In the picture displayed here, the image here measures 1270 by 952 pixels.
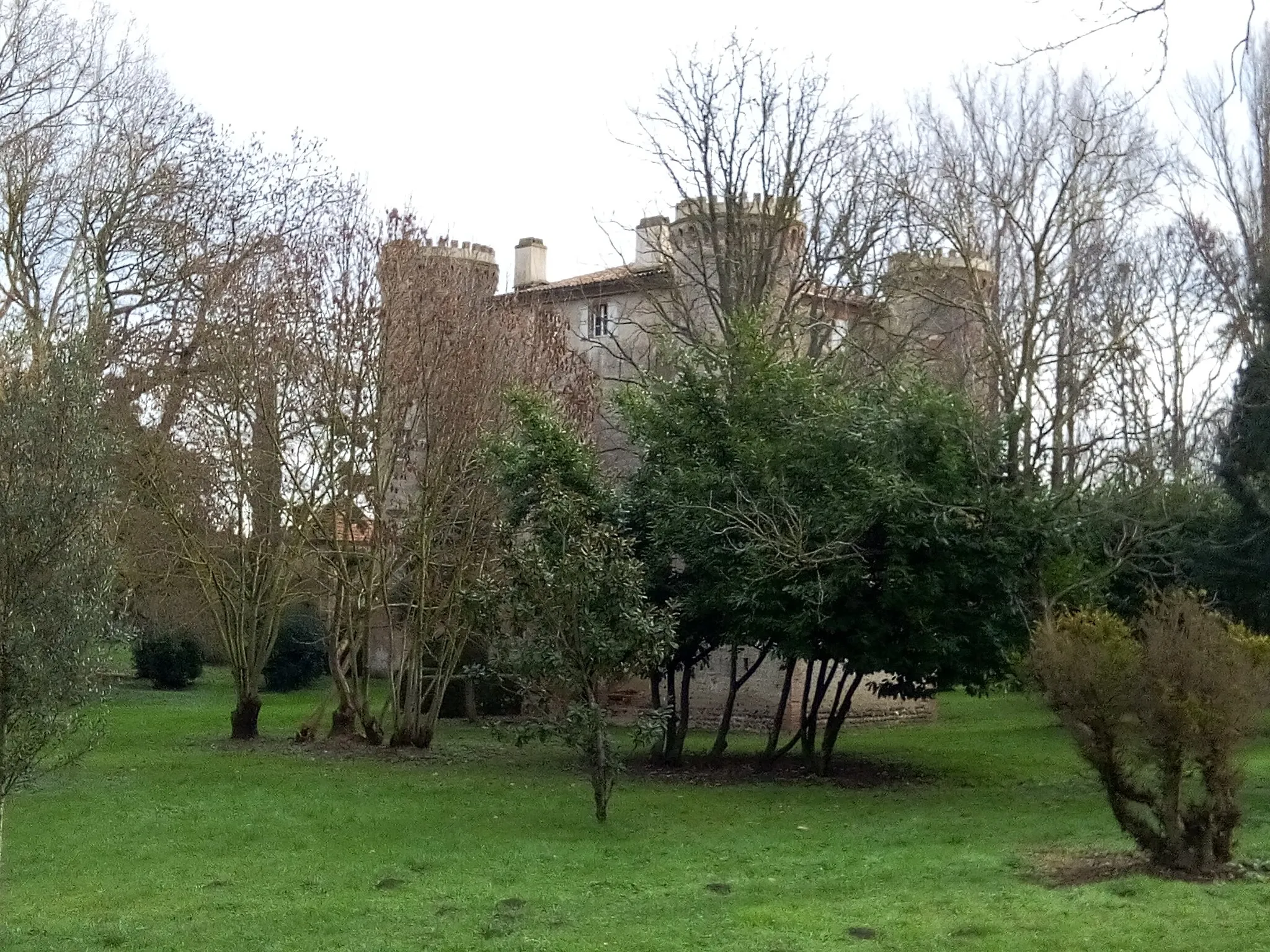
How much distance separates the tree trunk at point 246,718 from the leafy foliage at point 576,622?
8505 millimetres

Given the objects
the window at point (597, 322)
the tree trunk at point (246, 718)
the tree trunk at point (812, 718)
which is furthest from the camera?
the window at point (597, 322)

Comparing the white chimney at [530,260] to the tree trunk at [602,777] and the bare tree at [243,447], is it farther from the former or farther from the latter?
the tree trunk at [602,777]

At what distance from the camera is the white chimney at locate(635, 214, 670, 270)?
28500 mm

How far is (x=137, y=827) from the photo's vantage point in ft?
41.1

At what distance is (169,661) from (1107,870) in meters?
27.1

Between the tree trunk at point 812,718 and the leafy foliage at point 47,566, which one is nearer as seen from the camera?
the leafy foliage at point 47,566

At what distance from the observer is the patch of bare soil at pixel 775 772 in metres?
16.7

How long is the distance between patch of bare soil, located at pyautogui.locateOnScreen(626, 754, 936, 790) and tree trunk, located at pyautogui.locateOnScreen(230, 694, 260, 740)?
6.08 metres

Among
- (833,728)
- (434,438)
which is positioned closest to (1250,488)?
(833,728)

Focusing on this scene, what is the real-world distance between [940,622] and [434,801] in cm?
604

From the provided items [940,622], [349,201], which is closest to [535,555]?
[940,622]

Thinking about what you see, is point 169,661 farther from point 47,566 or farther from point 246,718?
point 47,566

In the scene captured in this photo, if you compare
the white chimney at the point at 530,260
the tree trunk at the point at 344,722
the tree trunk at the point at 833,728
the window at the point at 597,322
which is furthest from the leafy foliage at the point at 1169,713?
the white chimney at the point at 530,260

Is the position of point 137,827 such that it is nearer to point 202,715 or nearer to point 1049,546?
point 1049,546
